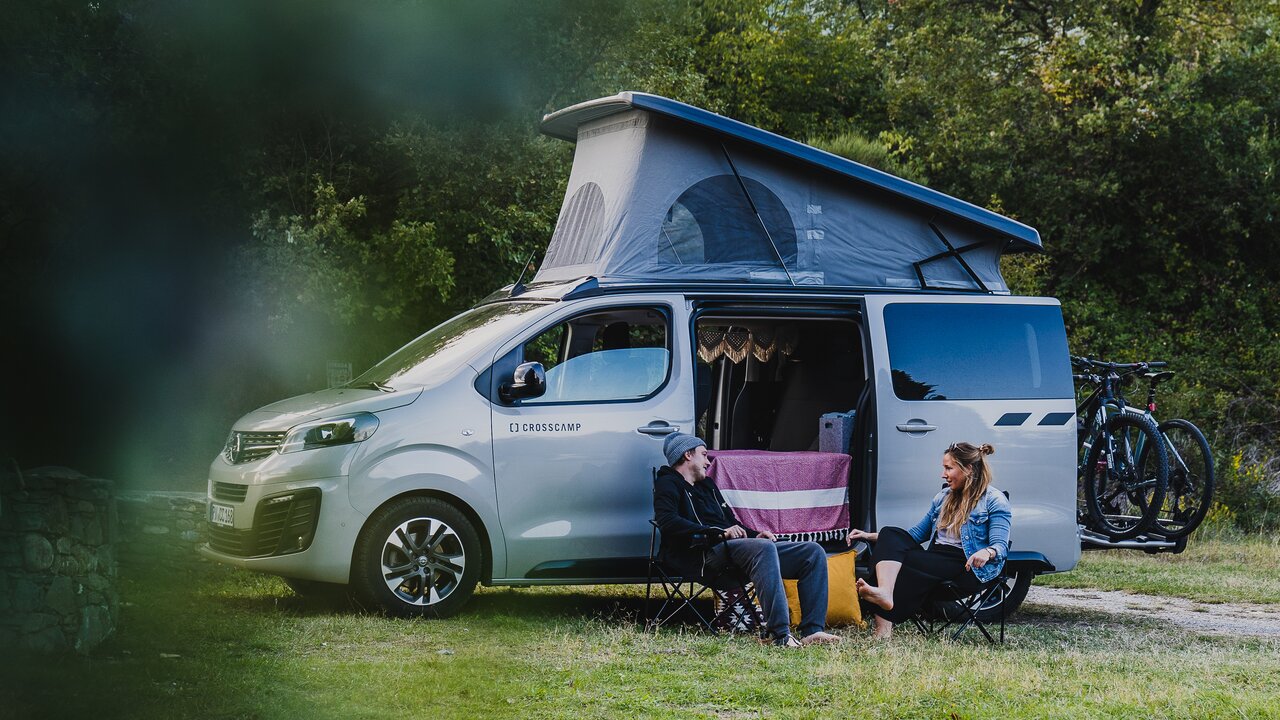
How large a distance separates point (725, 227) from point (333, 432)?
9.89ft

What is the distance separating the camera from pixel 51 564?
260 inches

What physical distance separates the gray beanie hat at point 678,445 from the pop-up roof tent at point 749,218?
128cm

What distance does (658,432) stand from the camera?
8.21m

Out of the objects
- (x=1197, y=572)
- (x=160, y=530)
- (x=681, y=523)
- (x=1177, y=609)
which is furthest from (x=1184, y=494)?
(x=160, y=530)

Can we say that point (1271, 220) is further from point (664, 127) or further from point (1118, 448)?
point (664, 127)

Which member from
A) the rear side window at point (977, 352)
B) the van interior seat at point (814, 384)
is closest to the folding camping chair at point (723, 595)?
the rear side window at point (977, 352)

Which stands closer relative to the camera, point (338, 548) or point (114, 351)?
point (338, 548)

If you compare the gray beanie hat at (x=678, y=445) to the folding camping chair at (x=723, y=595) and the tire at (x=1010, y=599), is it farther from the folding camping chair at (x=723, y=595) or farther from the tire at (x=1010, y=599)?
the tire at (x=1010, y=599)

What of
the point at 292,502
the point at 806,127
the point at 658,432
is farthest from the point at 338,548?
the point at 806,127

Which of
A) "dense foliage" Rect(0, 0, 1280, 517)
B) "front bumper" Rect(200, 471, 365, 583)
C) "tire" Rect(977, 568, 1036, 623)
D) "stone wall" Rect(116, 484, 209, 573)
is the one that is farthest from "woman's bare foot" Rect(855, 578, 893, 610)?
"stone wall" Rect(116, 484, 209, 573)

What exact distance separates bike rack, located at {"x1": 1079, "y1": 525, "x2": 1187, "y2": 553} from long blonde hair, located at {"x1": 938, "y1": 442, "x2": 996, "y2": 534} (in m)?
2.44

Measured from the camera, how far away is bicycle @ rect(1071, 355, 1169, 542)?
10.7m

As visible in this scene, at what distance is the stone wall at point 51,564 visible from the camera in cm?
646

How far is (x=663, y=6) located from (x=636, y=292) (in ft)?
29.1
